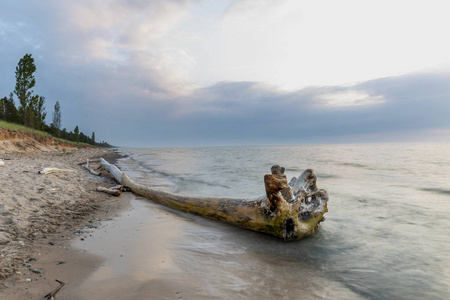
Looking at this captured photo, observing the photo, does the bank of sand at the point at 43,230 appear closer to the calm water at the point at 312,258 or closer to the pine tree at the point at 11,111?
the calm water at the point at 312,258

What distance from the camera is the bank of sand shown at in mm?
2225

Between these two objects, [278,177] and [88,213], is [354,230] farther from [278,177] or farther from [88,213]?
[88,213]

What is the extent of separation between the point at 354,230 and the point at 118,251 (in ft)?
15.1

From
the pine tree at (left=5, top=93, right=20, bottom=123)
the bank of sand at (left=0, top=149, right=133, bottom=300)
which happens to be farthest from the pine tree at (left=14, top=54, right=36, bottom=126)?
the bank of sand at (left=0, top=149, right=133, bottom=300)

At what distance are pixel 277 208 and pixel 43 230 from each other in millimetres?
3637

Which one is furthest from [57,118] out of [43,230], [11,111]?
[43,230]

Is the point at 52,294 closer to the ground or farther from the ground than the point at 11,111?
closer to the ground

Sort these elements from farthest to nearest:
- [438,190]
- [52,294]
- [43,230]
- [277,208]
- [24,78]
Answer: [24,78] → [438,190] → [277,208] → [43,230] → [52,294]

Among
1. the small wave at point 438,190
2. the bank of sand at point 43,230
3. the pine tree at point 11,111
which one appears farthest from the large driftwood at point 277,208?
the pine tree at point 11,111

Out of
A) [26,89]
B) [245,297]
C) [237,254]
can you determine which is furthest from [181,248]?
[26,89]

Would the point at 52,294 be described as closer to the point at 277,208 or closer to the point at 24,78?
the point at 277,208

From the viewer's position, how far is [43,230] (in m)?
3.42

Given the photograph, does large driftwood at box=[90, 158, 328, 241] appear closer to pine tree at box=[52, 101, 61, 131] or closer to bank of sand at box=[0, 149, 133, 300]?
bank of sand at box=[0, 149, 133, 300]

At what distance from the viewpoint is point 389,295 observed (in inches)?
105
